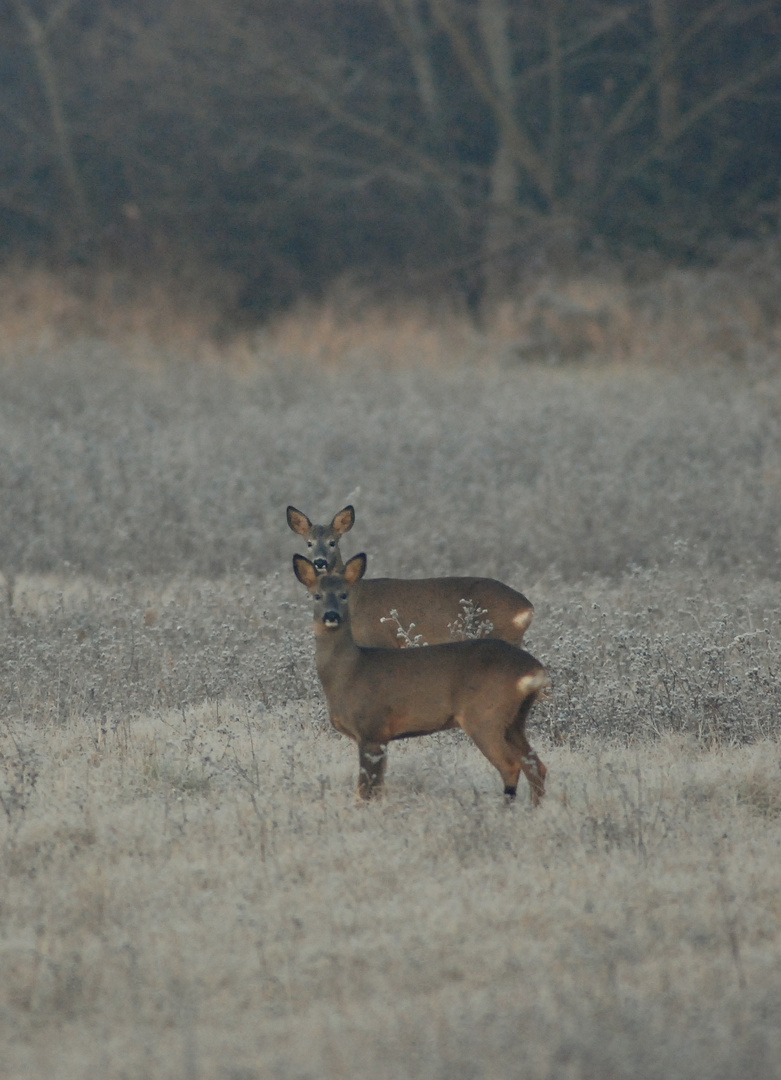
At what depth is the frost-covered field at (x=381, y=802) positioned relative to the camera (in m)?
3.63

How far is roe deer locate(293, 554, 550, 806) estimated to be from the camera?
5.03m

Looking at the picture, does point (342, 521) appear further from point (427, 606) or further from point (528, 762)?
point (528, 762)

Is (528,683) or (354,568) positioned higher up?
(354,568)

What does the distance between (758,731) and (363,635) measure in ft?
5.84

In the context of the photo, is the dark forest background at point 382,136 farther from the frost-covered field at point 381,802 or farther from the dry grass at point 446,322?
the frost-covered field at point 381,802

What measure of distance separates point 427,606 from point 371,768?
1515 mm

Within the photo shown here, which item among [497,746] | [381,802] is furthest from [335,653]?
[497,746]

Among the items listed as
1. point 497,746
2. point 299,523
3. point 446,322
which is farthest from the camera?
point 446,322

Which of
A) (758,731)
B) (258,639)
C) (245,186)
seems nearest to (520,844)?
(758,731)

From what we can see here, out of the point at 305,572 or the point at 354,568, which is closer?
the point at 305,572

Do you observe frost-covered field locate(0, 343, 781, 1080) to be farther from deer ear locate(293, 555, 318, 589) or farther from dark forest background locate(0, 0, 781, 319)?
dark forest background locate(0, 0, 781, 319)

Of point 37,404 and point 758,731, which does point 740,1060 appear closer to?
point 758,731

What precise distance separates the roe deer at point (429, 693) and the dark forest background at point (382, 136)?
53.2 feet

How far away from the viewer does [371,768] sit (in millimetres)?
5230
